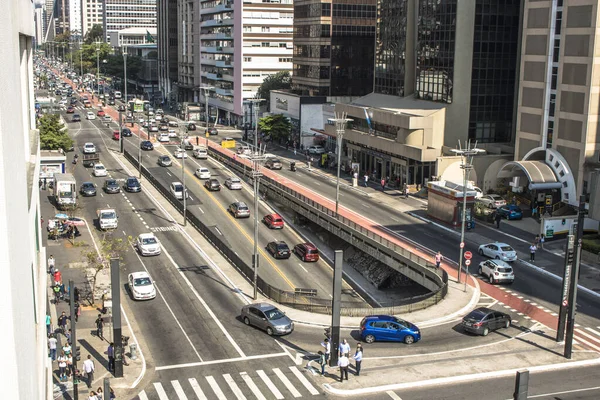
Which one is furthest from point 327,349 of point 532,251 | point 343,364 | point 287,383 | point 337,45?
point 337,45

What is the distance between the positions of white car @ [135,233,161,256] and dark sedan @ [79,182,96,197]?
2256 cm

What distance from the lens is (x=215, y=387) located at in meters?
33.7

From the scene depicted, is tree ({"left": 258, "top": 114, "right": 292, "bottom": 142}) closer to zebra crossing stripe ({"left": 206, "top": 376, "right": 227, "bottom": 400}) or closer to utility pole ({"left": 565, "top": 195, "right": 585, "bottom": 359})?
utility pole ({"left": 565, "top": 195, "right": 585, "bottom": 359})

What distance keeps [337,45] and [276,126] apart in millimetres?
17008

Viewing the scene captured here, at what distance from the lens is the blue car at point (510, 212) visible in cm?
7025

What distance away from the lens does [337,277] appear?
35812 mm

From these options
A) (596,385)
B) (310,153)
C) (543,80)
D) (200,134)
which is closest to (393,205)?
(543,80)

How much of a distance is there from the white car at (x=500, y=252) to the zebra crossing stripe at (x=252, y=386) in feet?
92.5

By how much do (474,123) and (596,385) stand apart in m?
53.9

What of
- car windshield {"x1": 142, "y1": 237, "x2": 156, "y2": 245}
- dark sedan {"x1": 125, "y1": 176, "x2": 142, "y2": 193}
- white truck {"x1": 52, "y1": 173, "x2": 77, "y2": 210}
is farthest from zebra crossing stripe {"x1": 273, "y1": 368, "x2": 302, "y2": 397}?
dark sedan {"x1": 125, "y1": 176, "x2": 142, "y2": 193}

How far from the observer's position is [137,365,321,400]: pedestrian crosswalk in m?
32.8

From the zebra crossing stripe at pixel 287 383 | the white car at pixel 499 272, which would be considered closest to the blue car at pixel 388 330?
the zebra crossing stripe at pixel 287 383

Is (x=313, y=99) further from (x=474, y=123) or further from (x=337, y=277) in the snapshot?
(x=337, y=277)

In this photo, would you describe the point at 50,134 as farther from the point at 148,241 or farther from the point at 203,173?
the point at 148,241
